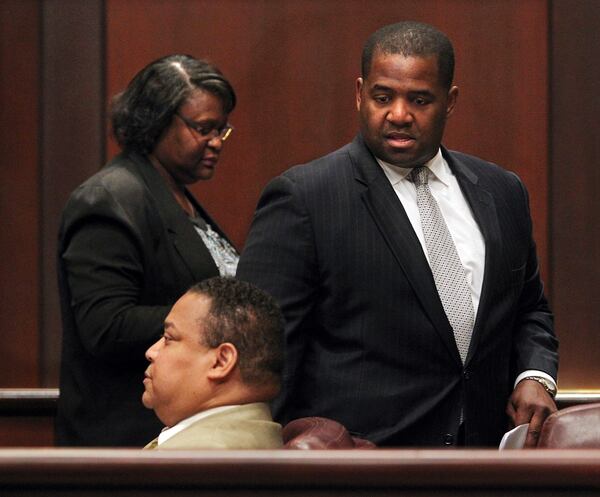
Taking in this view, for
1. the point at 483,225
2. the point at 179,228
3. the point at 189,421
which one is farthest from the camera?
the point at 179,228

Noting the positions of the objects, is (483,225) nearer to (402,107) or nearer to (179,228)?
(402,107)

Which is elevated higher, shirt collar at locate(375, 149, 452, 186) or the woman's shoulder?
shirt collar at locate(375, 149, 452, 186)

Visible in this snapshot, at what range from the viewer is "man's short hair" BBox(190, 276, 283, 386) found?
2.17 meters

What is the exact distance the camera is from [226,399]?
2.14 metres

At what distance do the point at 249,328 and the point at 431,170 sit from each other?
25.0 inches

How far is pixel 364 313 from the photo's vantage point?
8.02 ft

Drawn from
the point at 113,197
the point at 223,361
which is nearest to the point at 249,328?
the point at 223,361

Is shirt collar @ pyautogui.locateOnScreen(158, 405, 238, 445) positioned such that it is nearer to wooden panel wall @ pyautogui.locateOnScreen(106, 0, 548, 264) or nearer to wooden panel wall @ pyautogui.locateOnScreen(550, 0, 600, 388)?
wooden panel wall @ pyautogui.locateOnScreen(106, 0, 548, 264)

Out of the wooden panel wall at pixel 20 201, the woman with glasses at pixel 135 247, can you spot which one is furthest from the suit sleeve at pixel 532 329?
the wooden panel wall at pixel 20 201

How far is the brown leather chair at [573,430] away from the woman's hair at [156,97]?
1.40 meters

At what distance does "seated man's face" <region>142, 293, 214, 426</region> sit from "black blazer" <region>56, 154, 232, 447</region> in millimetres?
567

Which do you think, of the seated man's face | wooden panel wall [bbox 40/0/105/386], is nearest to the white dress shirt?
the seated man's face

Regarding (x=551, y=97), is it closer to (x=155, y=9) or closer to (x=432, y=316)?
(x=155, y=9)

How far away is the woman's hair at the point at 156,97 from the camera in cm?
306
